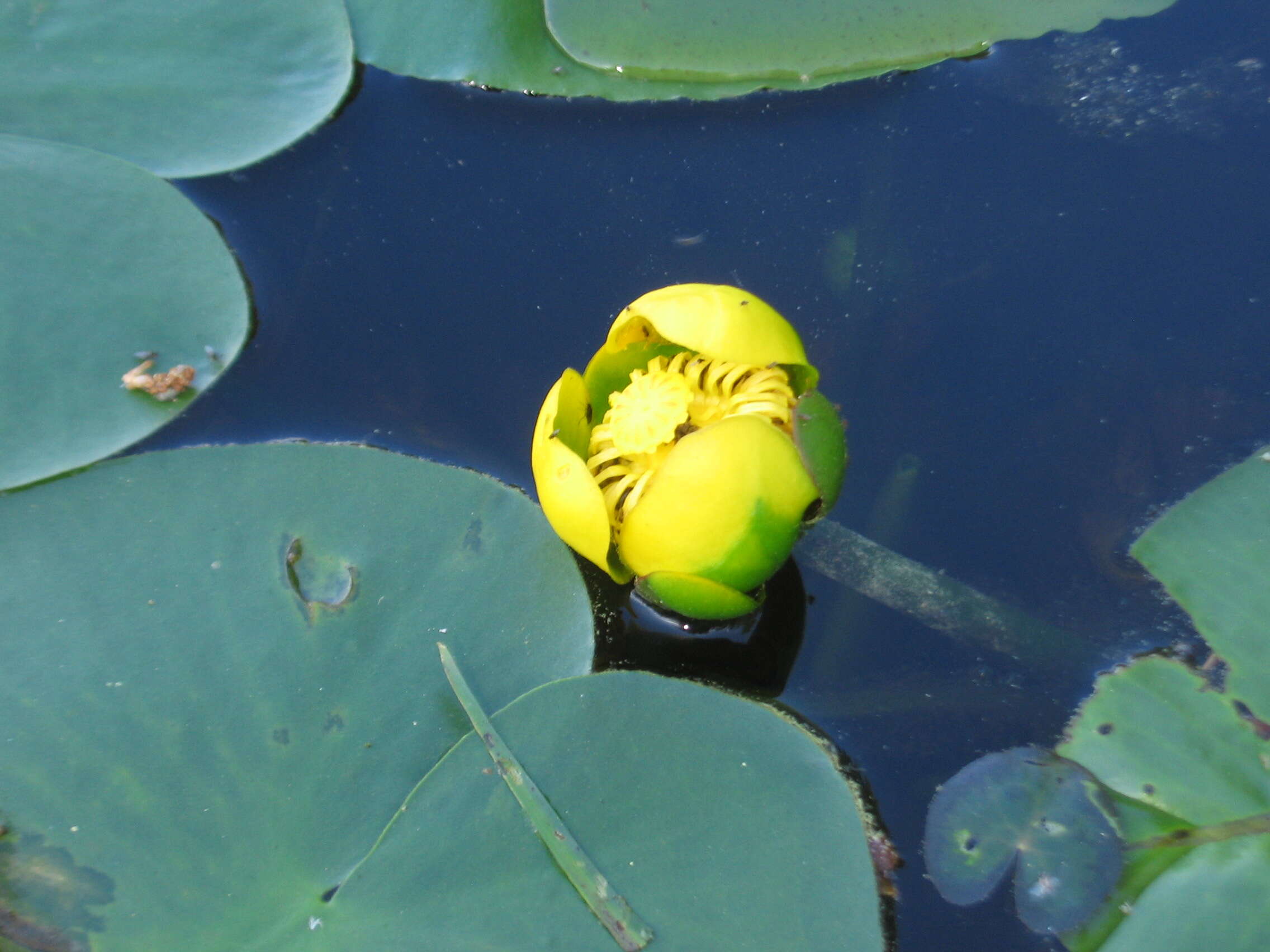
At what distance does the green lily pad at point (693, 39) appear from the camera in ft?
5.23

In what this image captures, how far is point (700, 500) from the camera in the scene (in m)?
1.00

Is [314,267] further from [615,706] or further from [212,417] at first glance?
[615,706]

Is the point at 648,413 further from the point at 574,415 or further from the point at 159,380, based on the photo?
the point at 159,380

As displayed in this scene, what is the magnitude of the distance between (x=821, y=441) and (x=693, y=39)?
927mm

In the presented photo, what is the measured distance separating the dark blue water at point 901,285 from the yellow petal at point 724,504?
1.06 ft

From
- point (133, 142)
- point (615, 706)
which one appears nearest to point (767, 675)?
point (615, 706)

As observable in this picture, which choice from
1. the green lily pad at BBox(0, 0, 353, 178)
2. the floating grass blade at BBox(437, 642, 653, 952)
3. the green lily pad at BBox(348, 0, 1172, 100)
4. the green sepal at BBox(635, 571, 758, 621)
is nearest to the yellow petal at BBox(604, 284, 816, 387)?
the green sepal at BBox(635, 571, 758, 621)

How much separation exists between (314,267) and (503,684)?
A: 92cm

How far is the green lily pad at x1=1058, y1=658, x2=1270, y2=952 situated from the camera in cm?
99

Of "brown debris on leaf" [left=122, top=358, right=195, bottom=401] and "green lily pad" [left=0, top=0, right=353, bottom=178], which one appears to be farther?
"green lily pad" [left=0, top=0, right=353, bottom=178]

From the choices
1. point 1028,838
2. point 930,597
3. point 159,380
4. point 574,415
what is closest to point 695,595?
point 574,415

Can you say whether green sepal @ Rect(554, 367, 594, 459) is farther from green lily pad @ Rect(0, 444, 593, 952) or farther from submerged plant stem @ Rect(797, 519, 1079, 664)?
submerged plant stem @ Rect(797, 519, 1079, 664)

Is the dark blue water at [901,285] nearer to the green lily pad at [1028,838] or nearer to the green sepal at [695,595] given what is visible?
the green lily pad at [1028,838]

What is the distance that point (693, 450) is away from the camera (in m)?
0.99
